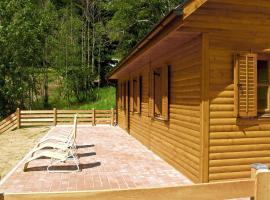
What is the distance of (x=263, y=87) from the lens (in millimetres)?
7074

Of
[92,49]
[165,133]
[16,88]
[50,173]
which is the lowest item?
[50,173]

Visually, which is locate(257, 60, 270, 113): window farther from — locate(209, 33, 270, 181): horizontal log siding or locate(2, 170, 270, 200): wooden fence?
locate(2, 170, 270, 200): wooden fence

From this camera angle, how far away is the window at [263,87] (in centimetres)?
702

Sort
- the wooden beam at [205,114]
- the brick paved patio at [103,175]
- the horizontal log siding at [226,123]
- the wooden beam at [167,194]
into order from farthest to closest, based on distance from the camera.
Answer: the brick paved patio at [103,175], the horizontal log siding at [226,123], the wooden beam at [205,114], the wooden beam at [167,194]

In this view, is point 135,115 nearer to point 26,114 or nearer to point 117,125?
point 117,125

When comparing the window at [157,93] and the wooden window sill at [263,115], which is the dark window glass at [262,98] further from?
the window at [157,93]

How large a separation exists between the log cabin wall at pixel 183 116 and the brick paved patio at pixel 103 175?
0.36m

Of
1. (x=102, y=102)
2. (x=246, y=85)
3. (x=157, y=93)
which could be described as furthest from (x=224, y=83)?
(x=102, y=102)

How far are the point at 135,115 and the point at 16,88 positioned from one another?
44.4 feet

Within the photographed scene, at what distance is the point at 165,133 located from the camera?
9156mm

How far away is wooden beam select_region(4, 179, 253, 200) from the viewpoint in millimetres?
2537

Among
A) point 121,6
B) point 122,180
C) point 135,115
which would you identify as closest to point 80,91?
point 121,6

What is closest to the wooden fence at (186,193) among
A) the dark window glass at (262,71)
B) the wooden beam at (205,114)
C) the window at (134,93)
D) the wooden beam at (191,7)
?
the wooden beam at (205,114)

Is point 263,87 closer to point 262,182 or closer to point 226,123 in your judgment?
point 226,123
